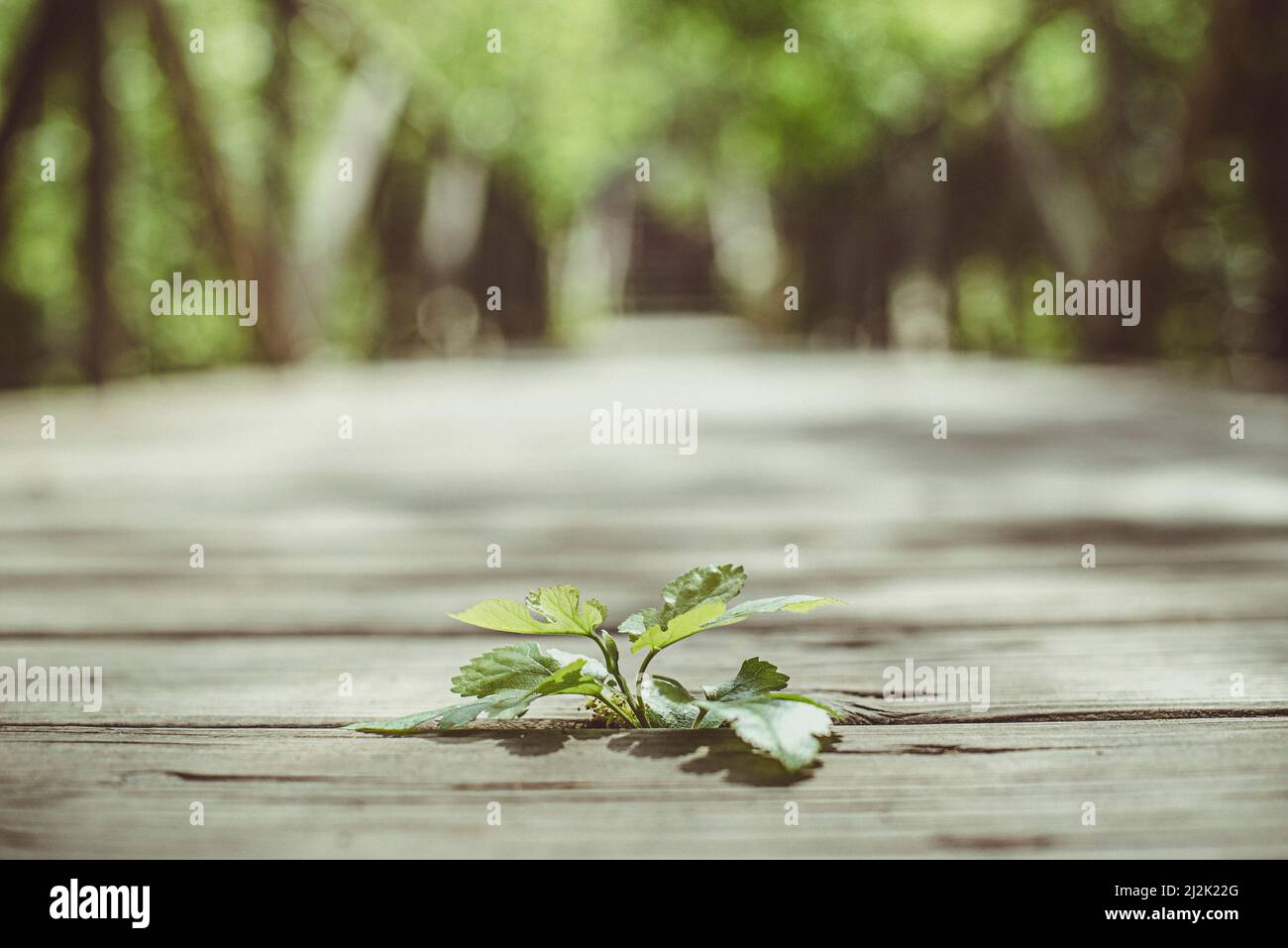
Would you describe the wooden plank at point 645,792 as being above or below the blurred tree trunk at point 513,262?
below

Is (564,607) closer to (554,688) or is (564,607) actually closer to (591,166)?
(554,688)

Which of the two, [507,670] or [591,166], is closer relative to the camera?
[507,670]

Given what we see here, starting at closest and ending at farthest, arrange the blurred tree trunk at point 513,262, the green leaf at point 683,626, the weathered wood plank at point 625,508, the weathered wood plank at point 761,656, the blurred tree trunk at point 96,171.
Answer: the green leaf at point 683,626, the weathered wood plank at point 761,656, the weathered wood plank at point 625,508, the blurred tree trunk at point 96,171, the blurred tree trunk at point 513,262

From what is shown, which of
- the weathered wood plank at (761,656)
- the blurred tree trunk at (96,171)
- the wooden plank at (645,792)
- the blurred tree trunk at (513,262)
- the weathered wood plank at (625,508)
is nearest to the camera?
the wooden plank at (645,792)

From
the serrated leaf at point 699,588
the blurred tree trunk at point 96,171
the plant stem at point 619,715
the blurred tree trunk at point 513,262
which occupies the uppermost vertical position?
the blurred tree trunk at point 513,262

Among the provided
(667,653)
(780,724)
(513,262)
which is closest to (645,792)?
(780,724)

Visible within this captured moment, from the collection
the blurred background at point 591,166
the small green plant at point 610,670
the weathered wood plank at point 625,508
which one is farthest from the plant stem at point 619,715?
the blurred background at point 591,166

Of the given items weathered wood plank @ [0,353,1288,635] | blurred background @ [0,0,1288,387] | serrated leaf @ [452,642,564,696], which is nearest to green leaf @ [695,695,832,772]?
serrated leaf @ [452,642,564,696]

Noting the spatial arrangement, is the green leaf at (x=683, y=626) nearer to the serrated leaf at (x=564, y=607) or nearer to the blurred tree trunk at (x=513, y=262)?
the serrated leaf at (x=564, y=607)
